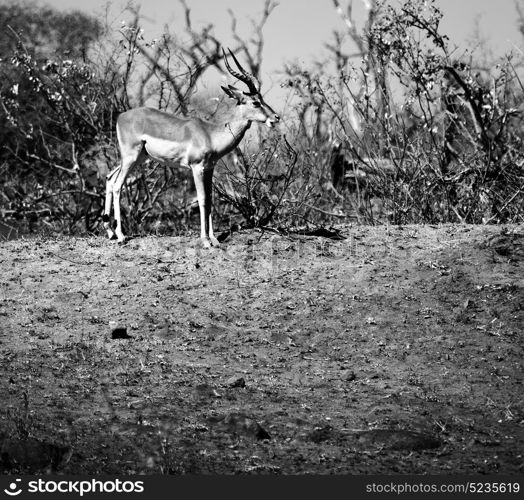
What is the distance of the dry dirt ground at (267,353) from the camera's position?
5.97 m

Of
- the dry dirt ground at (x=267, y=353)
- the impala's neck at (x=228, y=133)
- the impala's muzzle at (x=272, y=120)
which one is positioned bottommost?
the dry dirt ground at (x=267, y=353)

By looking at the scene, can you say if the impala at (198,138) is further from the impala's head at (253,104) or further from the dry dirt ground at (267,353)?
the dry dirt ground at (267,353)

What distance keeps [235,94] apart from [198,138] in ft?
2.32

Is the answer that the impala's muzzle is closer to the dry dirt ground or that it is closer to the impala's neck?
the impala's neck

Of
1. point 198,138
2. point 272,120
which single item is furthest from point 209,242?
point 272,120

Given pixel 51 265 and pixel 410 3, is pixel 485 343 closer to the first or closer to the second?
pixel 51 265

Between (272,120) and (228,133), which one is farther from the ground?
(272,120)

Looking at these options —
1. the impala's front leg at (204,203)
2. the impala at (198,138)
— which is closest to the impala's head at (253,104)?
the impala at (198,138)

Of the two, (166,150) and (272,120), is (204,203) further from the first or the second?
(272,120)

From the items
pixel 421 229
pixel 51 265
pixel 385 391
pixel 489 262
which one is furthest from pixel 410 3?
pixel 385 391

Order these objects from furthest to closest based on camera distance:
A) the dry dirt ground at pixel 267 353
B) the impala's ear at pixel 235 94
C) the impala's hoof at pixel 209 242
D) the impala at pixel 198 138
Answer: the impala's ear at pixel 235 94, the impala at pixel 198 138, the impala's hoof at pixel 209 242, the dry dirt ground at pixel 267 353

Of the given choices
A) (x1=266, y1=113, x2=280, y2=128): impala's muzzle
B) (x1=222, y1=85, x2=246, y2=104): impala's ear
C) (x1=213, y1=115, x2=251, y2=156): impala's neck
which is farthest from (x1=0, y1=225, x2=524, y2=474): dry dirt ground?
(x1=222, y1=85, x2=246, y2=104): impala's ear

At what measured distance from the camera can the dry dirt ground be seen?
19.6ft

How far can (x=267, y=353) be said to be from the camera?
8.34 meters
